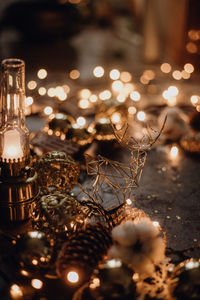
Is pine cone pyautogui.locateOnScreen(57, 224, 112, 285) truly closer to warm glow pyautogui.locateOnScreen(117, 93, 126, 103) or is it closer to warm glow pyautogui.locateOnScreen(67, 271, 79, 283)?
warm glow pyautogui.locateOnScreen(67, 271, 79, 283)

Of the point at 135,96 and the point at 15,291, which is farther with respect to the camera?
the point at 135,96

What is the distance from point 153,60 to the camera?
2.74 meters

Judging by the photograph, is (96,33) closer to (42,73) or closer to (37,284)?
(42,73)

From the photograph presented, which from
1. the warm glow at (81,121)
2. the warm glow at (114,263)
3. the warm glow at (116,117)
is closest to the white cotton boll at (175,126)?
the warm glow at (116,117)

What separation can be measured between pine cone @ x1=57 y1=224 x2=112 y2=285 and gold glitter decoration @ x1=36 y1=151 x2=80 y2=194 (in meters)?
0.20

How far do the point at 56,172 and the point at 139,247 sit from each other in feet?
0.97

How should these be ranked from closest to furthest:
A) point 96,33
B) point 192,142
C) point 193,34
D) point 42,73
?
point 192,142, point 42,73, point 193,34, point 96,33

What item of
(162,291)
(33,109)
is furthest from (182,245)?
(33,109)

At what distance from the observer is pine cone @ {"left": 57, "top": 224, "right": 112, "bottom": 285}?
0.71 m

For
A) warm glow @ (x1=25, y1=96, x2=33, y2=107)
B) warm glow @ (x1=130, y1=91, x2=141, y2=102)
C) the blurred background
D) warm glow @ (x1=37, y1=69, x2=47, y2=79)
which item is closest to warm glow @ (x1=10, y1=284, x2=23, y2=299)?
warm glow @ (x1=25, y1=96, x2=33, y2=107)

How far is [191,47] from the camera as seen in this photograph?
6.82 ft

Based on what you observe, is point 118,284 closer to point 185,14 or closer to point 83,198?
point 83,198

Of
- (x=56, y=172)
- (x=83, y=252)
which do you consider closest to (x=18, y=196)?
(x=56, y=172)

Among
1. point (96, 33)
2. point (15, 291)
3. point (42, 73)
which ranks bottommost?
point (15, 291)
